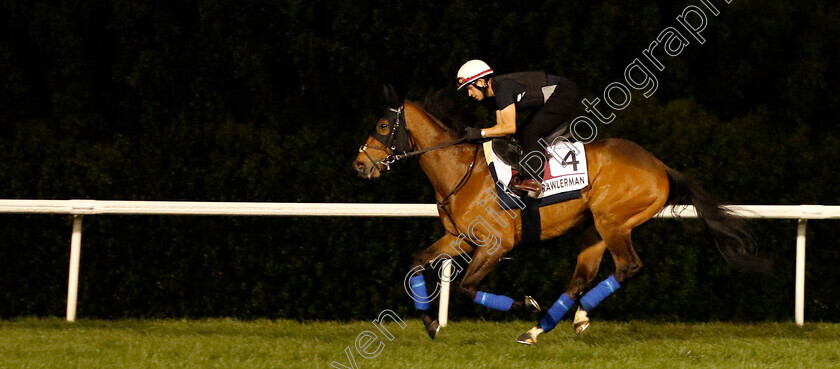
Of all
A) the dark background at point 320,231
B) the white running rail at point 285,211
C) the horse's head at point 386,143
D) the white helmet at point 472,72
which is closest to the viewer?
the white helmet at point 472,72

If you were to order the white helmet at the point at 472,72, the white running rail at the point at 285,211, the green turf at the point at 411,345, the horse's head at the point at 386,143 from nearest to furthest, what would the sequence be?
1. the green turf at the point at 411,345
2. the white helmet at the point at 472,72
3. the horse's head at the point at 386,143
4. the white running rail at the point at 285,211

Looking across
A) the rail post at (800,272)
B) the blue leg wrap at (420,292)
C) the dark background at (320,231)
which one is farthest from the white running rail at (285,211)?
the blue leg wrap at (420,292)

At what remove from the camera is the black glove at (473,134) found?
18.4 feet

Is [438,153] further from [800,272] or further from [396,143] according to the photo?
[800,272]

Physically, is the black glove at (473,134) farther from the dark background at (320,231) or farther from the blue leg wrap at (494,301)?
the dark background at (320,231)

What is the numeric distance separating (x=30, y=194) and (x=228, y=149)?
55.6 inches

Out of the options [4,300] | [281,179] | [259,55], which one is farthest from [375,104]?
[4,300]

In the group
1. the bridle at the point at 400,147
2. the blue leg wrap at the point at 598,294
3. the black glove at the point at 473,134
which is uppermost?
the black glove at the point at 473,134

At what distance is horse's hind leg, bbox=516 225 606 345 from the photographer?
5527 mm

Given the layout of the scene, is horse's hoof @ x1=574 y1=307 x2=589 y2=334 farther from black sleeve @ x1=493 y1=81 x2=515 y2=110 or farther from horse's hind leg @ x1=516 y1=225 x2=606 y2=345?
black sleeve @ x1=493 y1=81 x2=515 y2=110

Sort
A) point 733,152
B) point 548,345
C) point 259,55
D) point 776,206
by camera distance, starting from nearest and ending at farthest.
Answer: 1. point 548,345
2. point 776,206
3. point 733,152
4. point 259,55

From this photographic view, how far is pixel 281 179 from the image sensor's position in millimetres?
6777

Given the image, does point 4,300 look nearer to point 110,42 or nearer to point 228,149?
point 228,149

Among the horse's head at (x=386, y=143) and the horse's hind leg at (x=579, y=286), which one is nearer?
the horse's hind leg at (x=579, y=286)
